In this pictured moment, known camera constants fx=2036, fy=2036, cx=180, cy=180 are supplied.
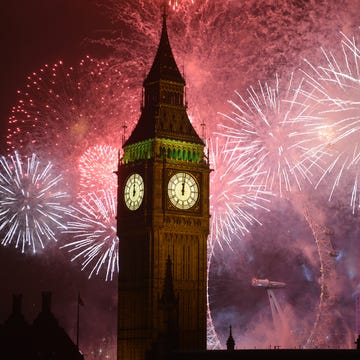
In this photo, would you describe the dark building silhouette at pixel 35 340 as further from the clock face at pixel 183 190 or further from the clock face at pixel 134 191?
the clock face at pixel 183 190

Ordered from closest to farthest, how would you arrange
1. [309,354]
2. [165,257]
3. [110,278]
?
[309,354] → [165,257] → [110,278]

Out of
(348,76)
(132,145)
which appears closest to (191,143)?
(132,145)

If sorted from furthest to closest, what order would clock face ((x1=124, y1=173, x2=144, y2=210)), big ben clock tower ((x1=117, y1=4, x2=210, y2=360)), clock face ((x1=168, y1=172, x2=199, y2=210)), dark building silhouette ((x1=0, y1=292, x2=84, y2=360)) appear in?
clock face ((x1=124, y1=173, x2=144, y2=210)), clock face ((x1=168, y1=172, x2=199, y2=210)), big ben clock tower ((x1=117, y1=4, x2=210, y2=360)), dark building silhouette ((x1=0, y1=292, x2=84, y2=360))

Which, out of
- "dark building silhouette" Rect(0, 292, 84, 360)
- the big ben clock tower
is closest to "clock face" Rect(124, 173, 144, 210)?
the big ben clock tower

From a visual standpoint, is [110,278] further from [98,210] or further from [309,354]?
[309,354]

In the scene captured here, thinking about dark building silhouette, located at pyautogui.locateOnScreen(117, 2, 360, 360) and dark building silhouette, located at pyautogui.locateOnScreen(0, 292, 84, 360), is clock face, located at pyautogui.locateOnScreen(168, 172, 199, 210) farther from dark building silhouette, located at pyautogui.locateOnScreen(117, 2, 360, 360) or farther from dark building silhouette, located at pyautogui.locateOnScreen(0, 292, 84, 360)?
dark building silhouette, located at pyautogui.locateOnScreen(0, 292, 84, 360)

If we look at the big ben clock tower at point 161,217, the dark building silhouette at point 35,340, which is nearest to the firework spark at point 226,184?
the big ben clock tower at point 161,217

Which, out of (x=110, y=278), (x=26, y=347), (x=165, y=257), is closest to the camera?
(x=26, y=347)
